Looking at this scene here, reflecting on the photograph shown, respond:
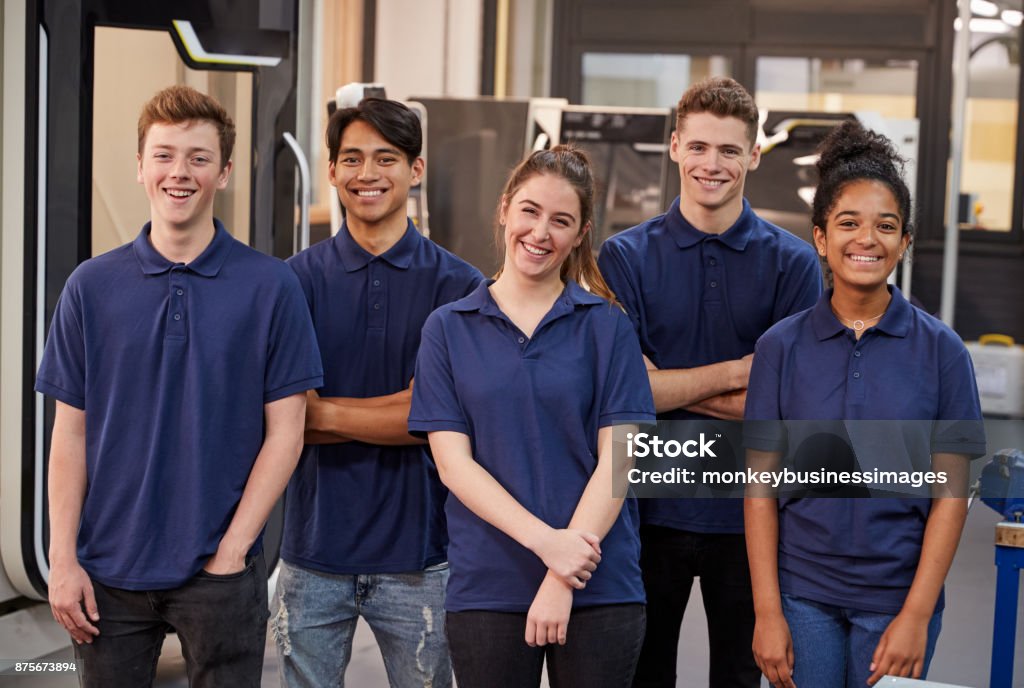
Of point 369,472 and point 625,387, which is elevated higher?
point 625,387

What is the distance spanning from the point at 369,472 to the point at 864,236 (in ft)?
3.11

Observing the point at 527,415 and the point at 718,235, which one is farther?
the point at 718,235

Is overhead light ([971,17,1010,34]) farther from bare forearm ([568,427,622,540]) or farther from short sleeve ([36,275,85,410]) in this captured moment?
short sleeve ([36,275,85,410])

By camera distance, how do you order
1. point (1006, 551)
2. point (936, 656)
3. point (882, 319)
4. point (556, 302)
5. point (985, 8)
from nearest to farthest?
point (556, 302) < point (882, 319) < point (1006, 551) < point (936, 656) < point (985, 8)

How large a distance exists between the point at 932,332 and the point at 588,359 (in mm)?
598

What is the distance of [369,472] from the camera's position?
213cm

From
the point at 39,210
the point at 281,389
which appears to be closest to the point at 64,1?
the point at 39,210

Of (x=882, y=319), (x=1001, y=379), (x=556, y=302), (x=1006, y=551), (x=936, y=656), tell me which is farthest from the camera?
(x=1001, y=379)

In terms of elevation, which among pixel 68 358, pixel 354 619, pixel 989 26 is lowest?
pixel 354 619

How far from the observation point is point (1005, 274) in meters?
8.60

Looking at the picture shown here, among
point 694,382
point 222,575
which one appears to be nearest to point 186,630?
point 222,575

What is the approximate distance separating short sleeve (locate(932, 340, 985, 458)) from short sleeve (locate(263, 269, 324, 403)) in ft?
3.34

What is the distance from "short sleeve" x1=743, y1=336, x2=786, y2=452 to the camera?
203 centimetres

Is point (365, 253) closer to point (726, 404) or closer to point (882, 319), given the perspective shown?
point (726, 404)
